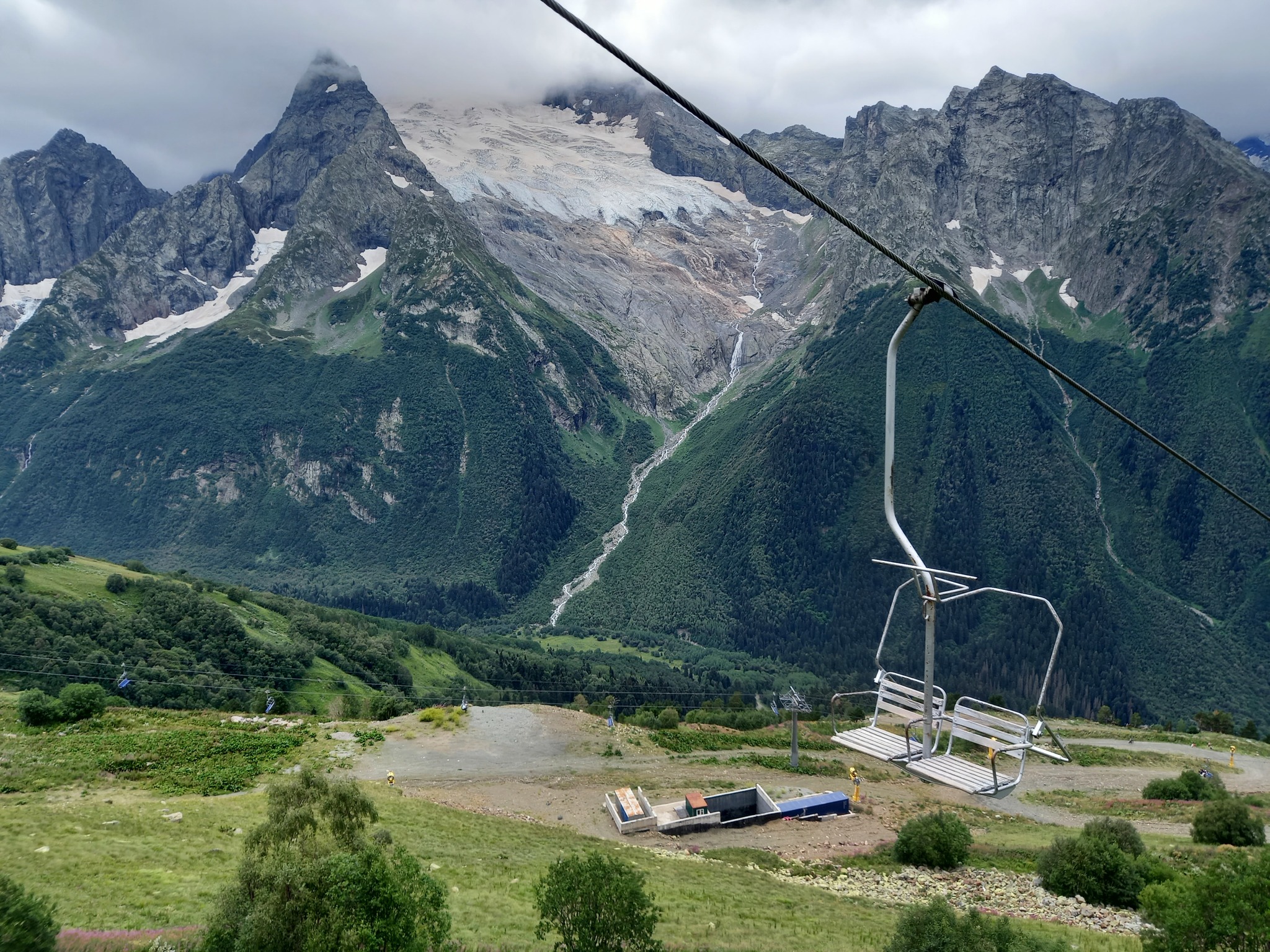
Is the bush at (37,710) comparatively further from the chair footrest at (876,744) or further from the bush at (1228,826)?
the bush at (1228,826)

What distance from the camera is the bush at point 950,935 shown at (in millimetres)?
17031

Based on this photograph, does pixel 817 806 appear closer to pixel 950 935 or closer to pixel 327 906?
pixel 950 935

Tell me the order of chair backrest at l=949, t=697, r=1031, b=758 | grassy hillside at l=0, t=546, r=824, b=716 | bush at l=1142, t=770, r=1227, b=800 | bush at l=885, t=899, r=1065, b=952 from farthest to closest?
grassy hillside at l=0, t=546, r=824, b=716 < bush at l=1142, t=770, r=1227, b=800 < bush at l=885, t=899, r=1065, b=952 < chair backrest at l=949, t=697, r=1031, b=758

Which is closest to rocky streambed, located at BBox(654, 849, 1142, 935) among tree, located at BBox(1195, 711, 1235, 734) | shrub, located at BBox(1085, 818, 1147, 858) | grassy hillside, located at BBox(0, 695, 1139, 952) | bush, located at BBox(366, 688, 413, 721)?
grassy hillside, located at BBox(0, 695, 1139, 952)

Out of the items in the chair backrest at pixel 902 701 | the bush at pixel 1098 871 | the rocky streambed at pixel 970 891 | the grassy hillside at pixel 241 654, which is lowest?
the grassy hillside at pixel 241 654

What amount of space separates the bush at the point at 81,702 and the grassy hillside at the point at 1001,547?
360 feet

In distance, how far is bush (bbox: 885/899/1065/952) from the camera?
671 inches

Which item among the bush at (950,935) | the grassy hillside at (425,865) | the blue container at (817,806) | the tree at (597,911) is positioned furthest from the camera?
the blue container at (817,806)

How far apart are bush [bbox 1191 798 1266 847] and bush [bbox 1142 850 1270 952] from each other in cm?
1983

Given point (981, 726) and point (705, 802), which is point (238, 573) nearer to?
point (705, 802)

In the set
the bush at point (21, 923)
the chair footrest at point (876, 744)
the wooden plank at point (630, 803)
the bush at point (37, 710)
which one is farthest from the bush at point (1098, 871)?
the bush at point (37, 710)

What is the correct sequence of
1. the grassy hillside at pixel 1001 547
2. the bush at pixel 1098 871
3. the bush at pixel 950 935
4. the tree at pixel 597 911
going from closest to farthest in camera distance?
the tree at pixel 597 911 < the bush at pixel 950 935 < the bush at pixel 1098 871 < the grassy hillside at pixel 1001 547

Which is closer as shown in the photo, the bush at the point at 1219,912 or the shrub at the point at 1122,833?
the bush at the point at 1219,912

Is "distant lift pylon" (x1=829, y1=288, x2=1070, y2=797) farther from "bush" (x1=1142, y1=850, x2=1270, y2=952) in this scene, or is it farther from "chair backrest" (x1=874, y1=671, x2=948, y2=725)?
"bush" (x1=1142, y1=850, x2=1270, y2=952)
